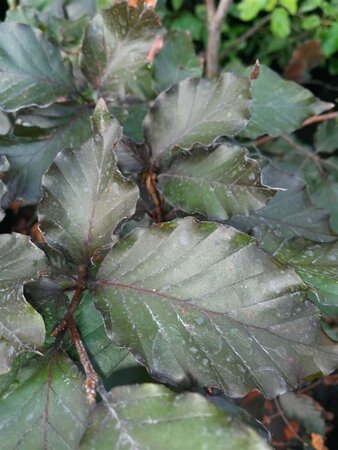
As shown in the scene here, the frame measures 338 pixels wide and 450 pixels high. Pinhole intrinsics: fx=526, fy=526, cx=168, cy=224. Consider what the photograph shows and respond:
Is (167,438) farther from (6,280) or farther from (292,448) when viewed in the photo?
(292,448)

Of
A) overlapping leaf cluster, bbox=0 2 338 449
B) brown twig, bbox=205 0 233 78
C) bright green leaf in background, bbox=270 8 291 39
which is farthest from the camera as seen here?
Result: bright green leaf in background, bbox=270 8 291 39

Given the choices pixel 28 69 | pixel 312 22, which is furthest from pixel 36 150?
pixel 312 22

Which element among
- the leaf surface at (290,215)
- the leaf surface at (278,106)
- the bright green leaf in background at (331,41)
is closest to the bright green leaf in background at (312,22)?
the bright green leaf in background at (331,41)

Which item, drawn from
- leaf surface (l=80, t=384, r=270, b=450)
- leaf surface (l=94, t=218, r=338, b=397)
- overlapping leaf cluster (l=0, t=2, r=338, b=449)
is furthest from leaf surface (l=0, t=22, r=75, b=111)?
leaf surface (l=80, t=384, r=270, b=450)

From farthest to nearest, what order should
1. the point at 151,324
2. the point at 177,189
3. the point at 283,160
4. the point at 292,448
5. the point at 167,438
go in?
1. the point at 283,160
2. the point at 292,448
3. the point at 177,189
4. the point at 151,324
5. the point at 167,438

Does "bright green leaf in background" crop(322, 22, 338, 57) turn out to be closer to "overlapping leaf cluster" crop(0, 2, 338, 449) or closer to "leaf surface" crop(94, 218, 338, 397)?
"overlapping leaf cluster" crop(0, 2, 338, 449)

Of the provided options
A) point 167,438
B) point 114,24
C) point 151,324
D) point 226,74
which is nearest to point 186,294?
point 151,324
